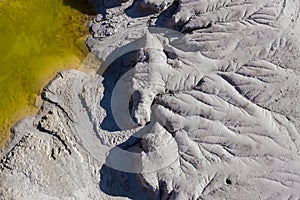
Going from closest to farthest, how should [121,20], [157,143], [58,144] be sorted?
[157,143] → [58,144] → [121,20]

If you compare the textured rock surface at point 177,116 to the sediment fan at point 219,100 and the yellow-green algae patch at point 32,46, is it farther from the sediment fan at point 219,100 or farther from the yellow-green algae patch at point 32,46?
the yellow-green algae patch at point 32,46

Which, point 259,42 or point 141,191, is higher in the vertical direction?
point 259,42

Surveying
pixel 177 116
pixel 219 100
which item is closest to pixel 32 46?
pixel 177 116

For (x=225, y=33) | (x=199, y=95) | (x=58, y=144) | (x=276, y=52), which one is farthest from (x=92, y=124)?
(x=276, y=52)

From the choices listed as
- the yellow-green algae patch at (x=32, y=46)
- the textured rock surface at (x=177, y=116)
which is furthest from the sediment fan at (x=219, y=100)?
the yellow-green algae patch at (x=32, y=46)

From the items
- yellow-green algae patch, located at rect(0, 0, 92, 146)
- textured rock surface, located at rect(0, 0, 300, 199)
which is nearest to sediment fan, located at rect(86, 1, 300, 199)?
textured rock surface, located at rect(0, 0, 300, 199)

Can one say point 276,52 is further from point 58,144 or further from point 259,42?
point 58,144

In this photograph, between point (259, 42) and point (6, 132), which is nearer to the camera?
point (259, 42)
